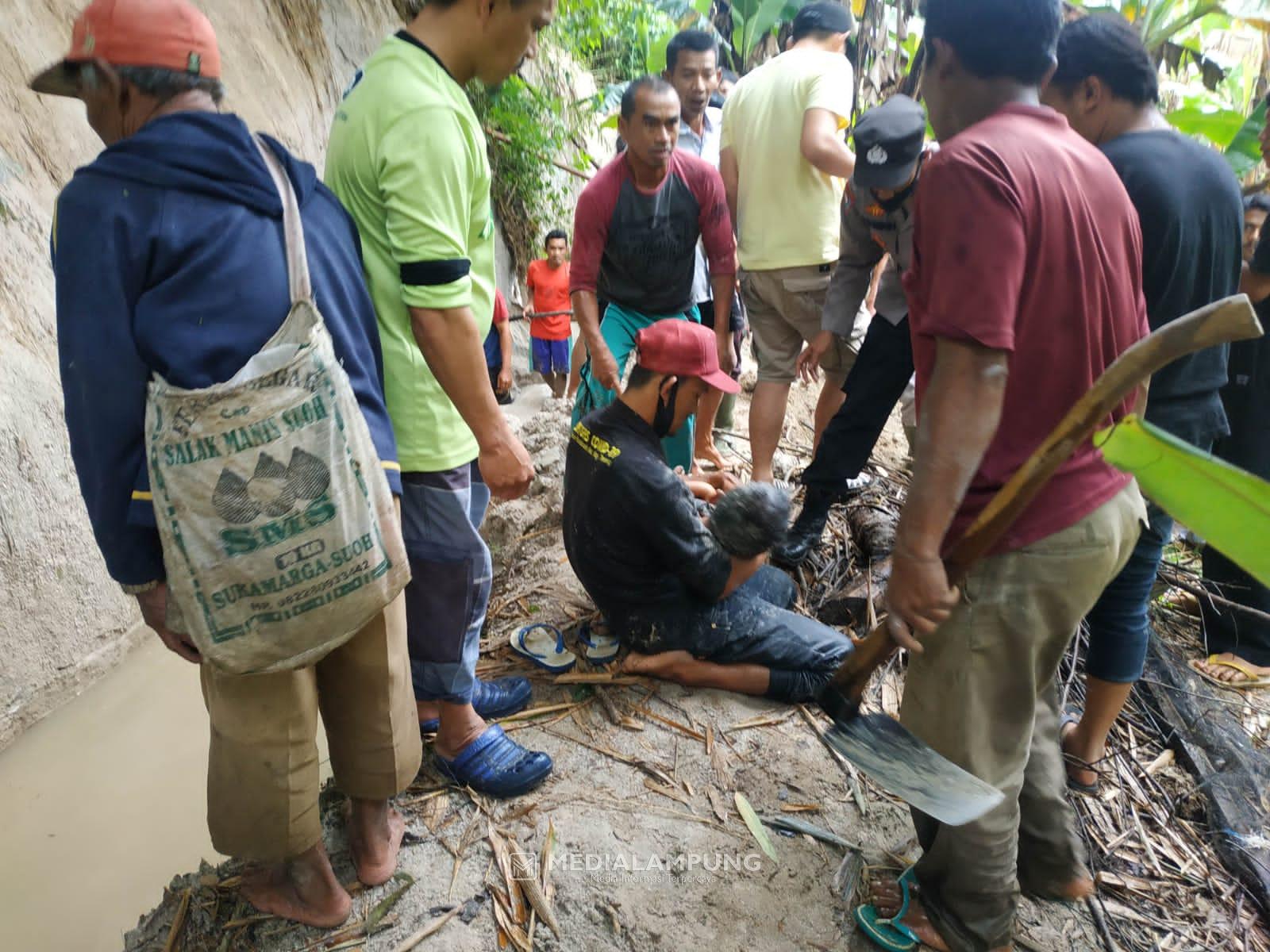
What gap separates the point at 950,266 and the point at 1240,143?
18.0ft

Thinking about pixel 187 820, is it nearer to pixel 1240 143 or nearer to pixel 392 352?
pixel 392 352

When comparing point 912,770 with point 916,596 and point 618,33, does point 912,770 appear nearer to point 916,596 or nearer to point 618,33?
point 916,596

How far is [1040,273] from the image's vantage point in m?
1.47

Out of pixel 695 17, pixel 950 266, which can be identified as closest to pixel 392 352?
pixel 950 266

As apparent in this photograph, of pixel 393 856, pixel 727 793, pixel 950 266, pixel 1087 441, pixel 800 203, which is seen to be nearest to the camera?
pixel 950 266

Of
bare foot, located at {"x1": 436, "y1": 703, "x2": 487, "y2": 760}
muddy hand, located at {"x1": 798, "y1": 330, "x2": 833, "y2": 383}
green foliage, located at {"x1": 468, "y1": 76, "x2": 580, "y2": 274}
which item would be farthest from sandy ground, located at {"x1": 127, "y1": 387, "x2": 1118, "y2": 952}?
green foliage, located at {"x1": 468, "y1": 76, "x2": 580, "y2": 274}

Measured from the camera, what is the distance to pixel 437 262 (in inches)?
68.8

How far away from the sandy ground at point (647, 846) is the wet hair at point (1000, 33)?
2.03m

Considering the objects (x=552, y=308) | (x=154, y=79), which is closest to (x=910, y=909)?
(x=154, y=79)

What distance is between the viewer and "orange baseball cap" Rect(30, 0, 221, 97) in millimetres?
1395

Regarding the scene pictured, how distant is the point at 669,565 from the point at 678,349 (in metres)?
0.78

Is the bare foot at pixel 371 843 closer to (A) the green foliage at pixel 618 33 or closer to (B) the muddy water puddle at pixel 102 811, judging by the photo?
(B) the muddy water puddle at pixel 102 811

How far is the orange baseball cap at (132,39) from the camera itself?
54.9 inches

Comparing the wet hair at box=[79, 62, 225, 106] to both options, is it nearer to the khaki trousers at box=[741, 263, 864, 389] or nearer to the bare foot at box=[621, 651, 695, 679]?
the bare foot at box=[621, 651, 695, 679]
